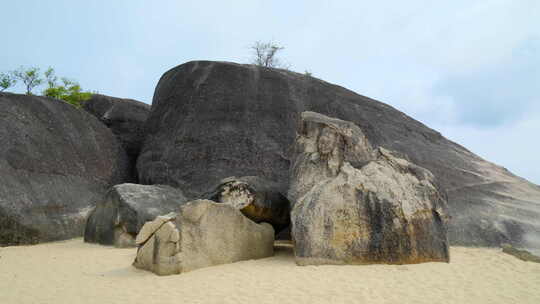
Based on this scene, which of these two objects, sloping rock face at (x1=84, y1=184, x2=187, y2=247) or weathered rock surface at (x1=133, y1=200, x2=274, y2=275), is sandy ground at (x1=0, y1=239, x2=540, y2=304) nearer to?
weathered rock surface at (x1=133, y1=200, x2=274, y2=275)

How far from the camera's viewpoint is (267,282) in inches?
249

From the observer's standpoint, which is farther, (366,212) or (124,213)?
(124,213)

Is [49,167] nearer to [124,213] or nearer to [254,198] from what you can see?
[124,213]

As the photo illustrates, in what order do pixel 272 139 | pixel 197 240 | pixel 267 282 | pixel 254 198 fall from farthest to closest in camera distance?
pixel 272 139, pixel 254 198, pixel 197 240, pixel 267 282

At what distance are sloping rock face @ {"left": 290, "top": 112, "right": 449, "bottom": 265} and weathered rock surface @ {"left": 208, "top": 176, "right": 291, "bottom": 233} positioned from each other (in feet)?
1.83

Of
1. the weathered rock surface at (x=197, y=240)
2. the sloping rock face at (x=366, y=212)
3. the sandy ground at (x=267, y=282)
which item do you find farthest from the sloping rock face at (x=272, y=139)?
the weathered rock surface at (x=197, y=240)

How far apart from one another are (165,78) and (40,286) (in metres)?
10.1

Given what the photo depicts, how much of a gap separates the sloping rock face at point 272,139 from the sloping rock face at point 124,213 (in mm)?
1986

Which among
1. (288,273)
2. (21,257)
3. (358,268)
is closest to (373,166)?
(358,268)

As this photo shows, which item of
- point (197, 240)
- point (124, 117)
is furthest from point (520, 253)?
point (124, 117)

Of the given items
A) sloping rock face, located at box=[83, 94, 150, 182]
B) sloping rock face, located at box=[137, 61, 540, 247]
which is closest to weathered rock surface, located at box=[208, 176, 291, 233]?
sloping rock face, located at box=[137, 61, 540, 247]

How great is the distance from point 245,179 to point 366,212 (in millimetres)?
2633

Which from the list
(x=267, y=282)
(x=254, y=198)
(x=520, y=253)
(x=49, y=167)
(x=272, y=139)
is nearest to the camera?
(x=267, y=282)

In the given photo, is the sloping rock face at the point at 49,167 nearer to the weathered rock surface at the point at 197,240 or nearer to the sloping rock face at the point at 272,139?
the sloping rock face at the point at 272,139
